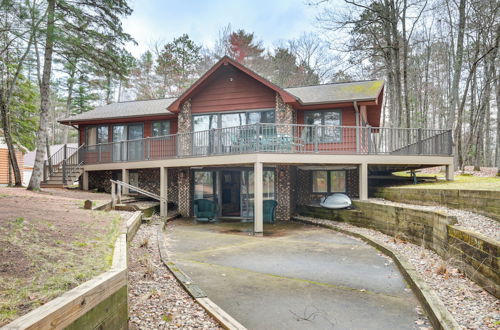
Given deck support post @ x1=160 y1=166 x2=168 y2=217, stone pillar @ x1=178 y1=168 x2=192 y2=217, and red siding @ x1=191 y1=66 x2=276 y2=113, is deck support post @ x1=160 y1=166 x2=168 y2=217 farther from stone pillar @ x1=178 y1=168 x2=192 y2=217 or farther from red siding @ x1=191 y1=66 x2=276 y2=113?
red siding @ x1=191 y1=66 x2=276 y2=113

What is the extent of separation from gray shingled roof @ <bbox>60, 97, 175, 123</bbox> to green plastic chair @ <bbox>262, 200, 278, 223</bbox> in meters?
7.00

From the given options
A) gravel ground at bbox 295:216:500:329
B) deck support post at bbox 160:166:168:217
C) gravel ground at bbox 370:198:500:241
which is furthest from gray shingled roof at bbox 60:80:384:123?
gravel ground at bbox 295:216:500:329

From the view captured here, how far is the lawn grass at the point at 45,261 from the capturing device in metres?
2.78

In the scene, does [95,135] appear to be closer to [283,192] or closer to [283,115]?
[283,115]

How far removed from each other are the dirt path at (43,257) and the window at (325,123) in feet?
32.2

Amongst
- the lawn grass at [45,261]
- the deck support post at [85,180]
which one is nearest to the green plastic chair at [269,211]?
the lawn grass at [45,261]

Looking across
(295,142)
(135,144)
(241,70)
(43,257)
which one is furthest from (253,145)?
(43,257)


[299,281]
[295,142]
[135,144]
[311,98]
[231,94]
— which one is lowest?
[299,281]

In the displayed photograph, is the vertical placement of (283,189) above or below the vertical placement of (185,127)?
below

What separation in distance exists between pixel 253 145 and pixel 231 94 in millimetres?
4009

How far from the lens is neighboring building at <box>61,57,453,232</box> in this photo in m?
12.2

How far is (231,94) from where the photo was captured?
14.8m

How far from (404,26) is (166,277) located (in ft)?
65.5

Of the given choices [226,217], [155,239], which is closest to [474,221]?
[155,239]
